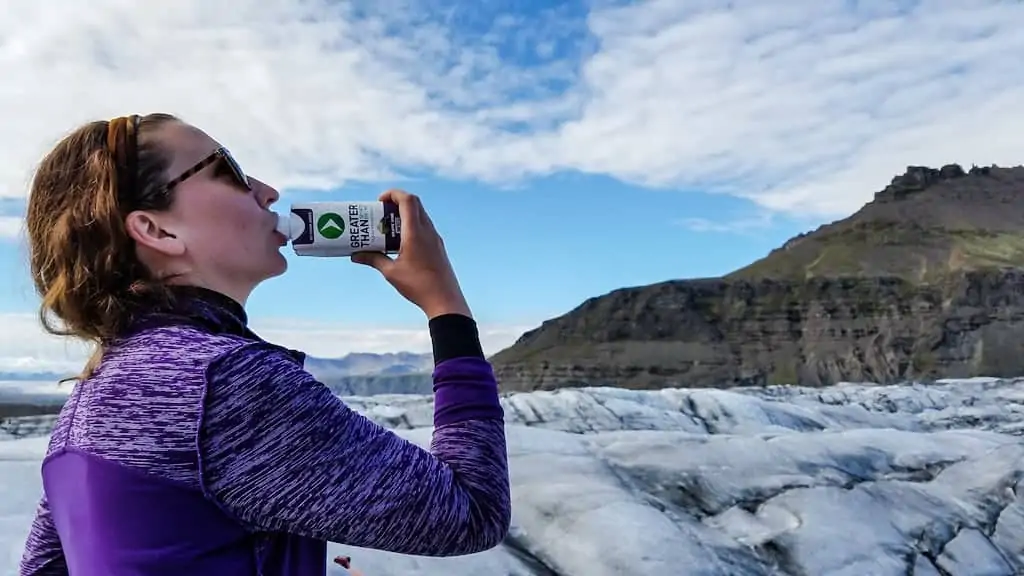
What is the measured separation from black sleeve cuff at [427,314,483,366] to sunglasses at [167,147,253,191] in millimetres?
301

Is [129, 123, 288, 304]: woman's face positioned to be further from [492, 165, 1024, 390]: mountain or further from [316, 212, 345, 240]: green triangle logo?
[492, 165, 1024, 390]: mountain

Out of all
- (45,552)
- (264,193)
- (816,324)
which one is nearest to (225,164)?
(264,193)

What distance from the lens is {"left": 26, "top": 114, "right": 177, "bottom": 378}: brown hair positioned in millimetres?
1041

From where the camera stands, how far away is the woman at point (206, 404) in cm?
91

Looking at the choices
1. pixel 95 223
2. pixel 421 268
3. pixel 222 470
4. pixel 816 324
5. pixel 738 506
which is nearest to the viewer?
pixel 222 470

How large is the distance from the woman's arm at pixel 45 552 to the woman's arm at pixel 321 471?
39cm

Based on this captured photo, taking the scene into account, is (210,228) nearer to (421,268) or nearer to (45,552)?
(421,268)

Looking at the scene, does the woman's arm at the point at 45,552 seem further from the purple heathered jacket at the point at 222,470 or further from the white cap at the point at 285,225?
the white cap at the point at 285,225

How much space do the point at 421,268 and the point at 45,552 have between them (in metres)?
0.62

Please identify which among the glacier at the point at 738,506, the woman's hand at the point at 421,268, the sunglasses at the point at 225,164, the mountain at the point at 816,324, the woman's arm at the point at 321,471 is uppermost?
the mountain at the point at 816,324

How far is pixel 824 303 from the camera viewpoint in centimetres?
6356

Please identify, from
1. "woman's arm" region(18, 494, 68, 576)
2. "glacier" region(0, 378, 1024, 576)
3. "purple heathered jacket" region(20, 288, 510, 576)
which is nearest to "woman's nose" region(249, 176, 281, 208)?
"purple heathered jacket" region(20, 288, 510, 576)

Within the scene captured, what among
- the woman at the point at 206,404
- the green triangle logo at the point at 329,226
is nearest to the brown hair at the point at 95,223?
the woman at the point at 206,404

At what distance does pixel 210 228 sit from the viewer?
111cm
